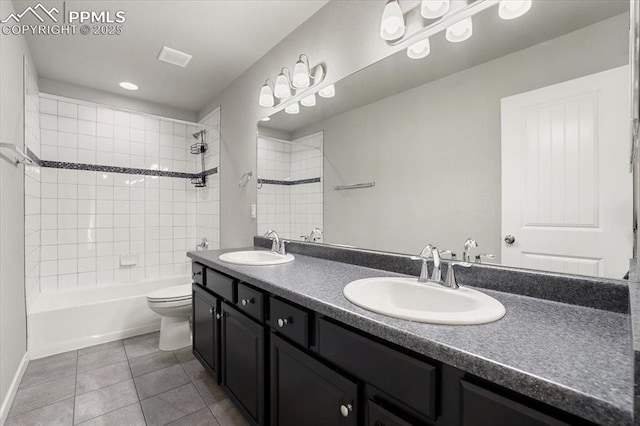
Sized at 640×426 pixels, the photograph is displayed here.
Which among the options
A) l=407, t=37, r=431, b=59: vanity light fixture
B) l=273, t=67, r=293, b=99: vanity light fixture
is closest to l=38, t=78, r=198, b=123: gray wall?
l=273, t=67, r=293, b=99: vanity light fixture

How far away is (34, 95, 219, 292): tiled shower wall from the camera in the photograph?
2.83 m

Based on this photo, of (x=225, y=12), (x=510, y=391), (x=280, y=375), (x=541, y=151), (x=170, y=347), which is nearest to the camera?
(x=510, y=391)

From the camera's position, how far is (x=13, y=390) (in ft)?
5.72

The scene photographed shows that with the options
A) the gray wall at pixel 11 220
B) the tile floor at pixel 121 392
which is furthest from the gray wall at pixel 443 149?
Result: the gray wall at pixel 11 220

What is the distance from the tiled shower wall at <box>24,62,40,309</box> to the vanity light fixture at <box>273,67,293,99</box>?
1860mm

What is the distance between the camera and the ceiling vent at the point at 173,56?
2301 millimetres

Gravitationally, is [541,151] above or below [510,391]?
above

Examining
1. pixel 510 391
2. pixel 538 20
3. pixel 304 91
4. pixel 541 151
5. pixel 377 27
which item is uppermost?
pixel 377 27

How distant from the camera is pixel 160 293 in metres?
2.39

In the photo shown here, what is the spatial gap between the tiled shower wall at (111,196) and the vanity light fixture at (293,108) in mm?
1574

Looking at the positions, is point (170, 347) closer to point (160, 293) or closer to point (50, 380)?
point (160, 293)

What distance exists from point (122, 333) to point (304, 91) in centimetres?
264

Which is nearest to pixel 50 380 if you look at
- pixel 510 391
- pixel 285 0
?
pixel 510 391

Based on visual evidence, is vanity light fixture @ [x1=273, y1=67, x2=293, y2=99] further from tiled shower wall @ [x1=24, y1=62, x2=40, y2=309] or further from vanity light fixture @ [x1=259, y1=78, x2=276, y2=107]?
tiled shower wall @ [x1=24, y1=62, x2=40, y2=309]
